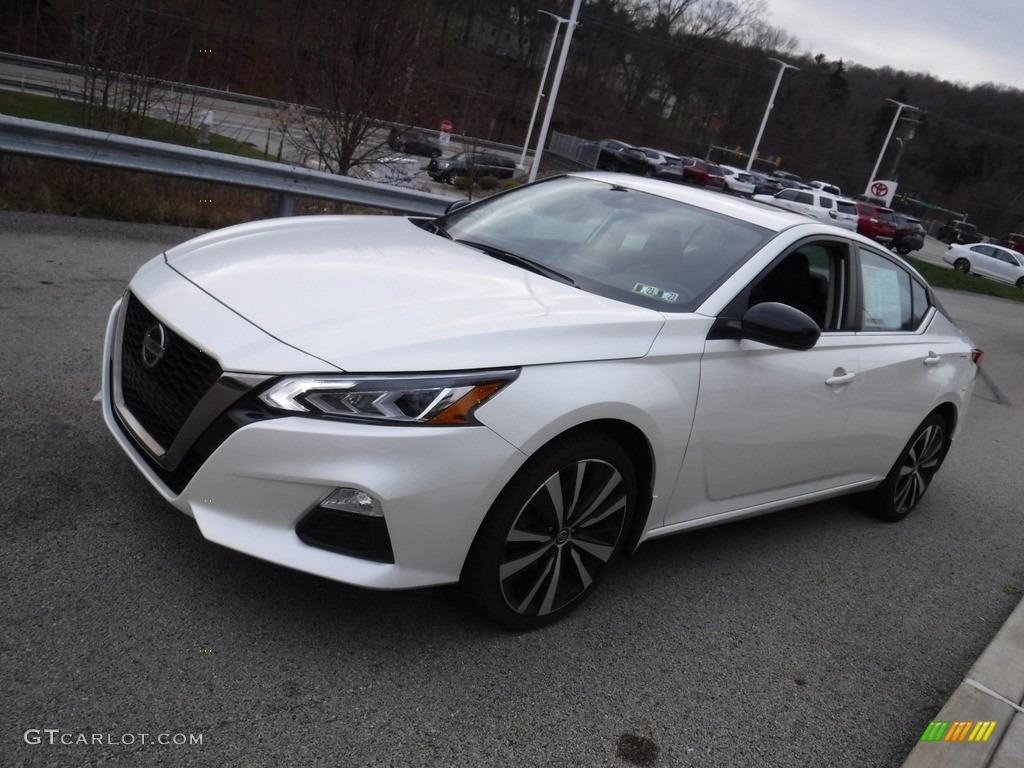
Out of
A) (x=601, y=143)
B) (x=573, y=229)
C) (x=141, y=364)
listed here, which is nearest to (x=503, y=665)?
(x=141, y=364)

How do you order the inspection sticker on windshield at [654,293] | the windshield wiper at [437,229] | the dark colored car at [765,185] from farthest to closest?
the dark colored car at [765,185]
the windshield wiper at [437,229]
the inspection sticker on windshield at [654,293]

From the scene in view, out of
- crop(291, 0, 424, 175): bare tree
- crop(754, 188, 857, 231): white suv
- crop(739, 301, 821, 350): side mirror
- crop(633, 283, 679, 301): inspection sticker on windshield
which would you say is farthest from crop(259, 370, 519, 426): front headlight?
crop(754, 188, 857, 231): white suv

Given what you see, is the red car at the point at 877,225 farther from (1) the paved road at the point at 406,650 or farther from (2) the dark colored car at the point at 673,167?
(1) the paved road at the point at 406,650

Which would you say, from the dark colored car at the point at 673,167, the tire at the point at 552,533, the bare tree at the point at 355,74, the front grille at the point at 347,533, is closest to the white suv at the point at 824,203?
the dark colored car at the point at 673,167

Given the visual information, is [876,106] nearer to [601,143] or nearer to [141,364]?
[601,143]

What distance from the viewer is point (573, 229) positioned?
172 inches

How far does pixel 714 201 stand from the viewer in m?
4.57

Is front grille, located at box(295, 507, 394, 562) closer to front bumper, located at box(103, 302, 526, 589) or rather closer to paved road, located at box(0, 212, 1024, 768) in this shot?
front bumper, located at box(103, 302, 526, 589)

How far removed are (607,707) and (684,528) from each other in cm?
105

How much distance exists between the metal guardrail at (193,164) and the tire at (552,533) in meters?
6.58

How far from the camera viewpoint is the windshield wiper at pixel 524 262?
389cm

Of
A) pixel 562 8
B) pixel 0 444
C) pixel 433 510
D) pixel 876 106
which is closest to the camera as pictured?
pixel 433 510

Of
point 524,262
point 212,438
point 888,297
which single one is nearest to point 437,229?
point 524,262

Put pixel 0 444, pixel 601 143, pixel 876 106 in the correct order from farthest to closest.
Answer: pixel 876 106, pixel 601 143, pixel 0 444
